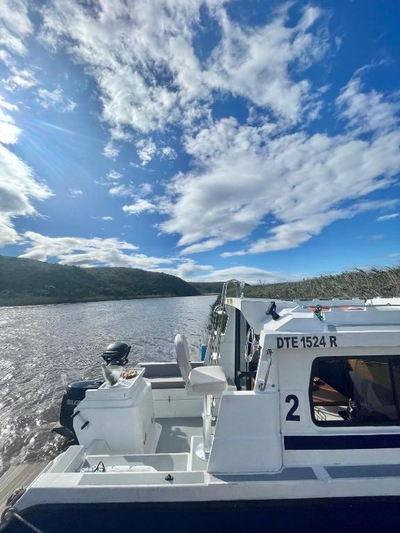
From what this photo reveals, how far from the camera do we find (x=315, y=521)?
7.50ft

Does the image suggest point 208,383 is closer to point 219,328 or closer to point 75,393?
point 219,328

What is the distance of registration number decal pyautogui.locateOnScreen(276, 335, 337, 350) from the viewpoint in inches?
97.5

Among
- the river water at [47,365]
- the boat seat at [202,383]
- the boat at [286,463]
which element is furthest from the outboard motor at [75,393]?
the boat seat at [202,383]

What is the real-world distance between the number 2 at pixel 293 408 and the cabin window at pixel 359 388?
0.42 feet

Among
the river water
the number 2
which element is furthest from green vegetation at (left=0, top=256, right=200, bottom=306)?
the number 2

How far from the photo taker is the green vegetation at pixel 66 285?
214 ft

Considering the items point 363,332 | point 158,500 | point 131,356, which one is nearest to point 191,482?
point 158,500

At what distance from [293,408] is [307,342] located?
1.73 ft

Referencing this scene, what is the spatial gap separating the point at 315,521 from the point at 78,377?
397 inches

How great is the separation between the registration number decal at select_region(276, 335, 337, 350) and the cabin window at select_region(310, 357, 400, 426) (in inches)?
6.1

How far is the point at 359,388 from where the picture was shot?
2604 millimetres

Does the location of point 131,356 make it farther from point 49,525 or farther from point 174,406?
point 49,525

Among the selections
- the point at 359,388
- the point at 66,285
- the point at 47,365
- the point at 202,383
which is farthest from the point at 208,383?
the point at 66,285

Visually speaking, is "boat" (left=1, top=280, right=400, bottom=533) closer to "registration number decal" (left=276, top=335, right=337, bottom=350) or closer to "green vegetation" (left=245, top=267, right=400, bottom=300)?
"registration number decal" (left=276, top=335, right=337, bottom=350)
